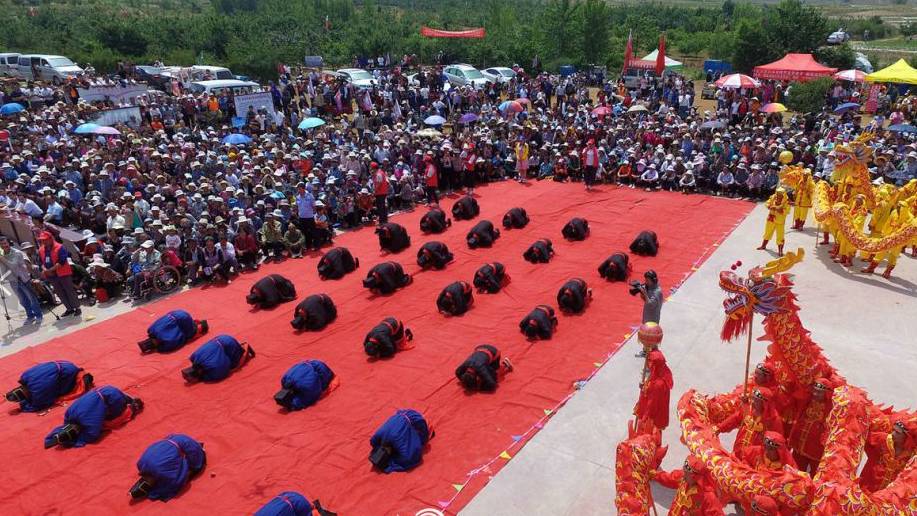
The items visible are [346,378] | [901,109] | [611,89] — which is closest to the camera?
[346,378]

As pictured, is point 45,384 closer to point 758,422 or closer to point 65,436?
point 65,436

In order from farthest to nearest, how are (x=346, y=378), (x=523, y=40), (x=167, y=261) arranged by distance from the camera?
(x=523, y=40) → (x=167, y=261) → (x=346, y=378)

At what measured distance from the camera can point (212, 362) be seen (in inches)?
343

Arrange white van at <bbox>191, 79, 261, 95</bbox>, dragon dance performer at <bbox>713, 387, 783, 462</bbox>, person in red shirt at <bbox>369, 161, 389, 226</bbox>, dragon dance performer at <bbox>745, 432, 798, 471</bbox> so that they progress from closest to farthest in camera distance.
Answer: dragon dance performer at <bbox>745, 432, 798, 471</bbox>
dragon dance performer at <bbox>713, 387, 783, 462</bbox>
person in red shirt at <bbox>369, 161, 389, 226</bbox>
white van at <bbox>191, 79, 261, 95</bbox>

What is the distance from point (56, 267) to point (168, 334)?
277cm

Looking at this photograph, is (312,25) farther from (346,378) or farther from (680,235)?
(346,378)

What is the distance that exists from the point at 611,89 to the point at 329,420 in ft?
76.1

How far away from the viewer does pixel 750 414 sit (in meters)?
5.88

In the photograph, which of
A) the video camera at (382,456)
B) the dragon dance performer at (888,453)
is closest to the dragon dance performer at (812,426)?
the dragon dance performer at (888,453)

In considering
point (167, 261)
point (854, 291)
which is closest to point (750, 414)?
point (854, 291)

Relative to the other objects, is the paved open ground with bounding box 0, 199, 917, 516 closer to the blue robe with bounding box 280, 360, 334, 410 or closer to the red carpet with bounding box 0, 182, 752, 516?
the red carpet with bounding box 0, 182, 752, 516

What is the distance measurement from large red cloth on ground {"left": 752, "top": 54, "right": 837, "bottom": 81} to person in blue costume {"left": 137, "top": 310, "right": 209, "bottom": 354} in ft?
78.0

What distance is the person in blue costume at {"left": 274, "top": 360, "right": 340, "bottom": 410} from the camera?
26.6 ft

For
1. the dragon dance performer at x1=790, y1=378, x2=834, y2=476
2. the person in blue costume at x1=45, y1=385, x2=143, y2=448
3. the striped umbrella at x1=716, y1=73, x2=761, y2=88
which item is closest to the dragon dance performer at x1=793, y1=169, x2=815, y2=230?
the dragon dance performer at x1=790, y1=378, x2=834, y2=476
